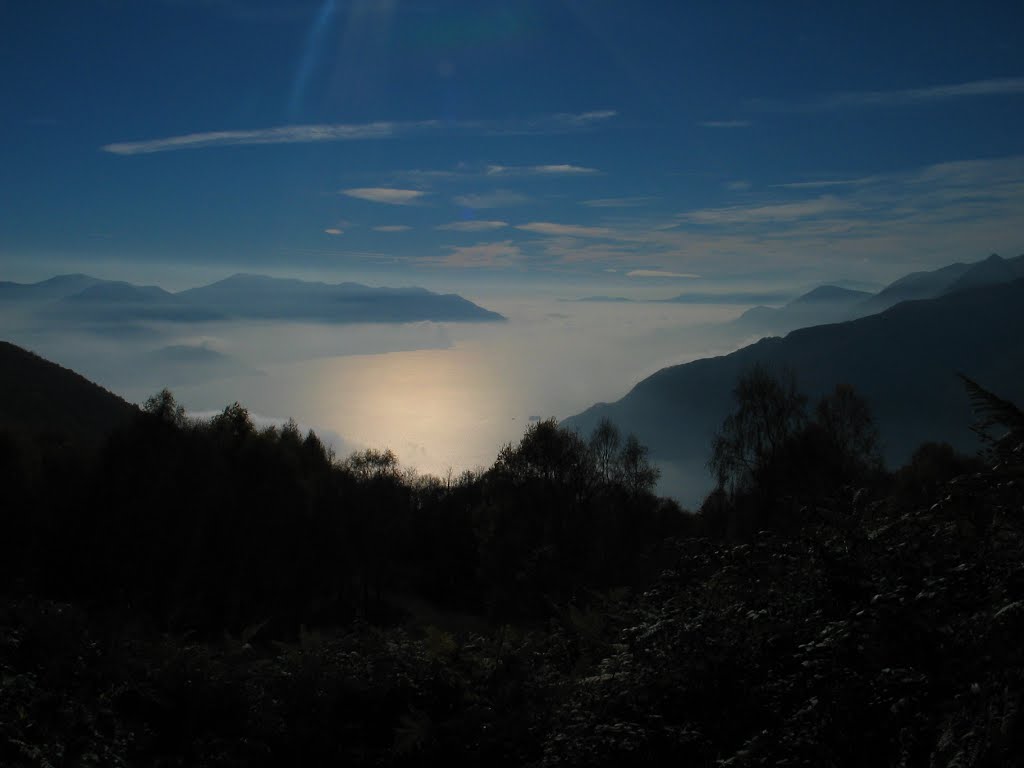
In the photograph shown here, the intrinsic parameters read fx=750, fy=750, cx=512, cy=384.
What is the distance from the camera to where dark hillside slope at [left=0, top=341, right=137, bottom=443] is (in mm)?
45406

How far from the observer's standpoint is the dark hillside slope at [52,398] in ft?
149

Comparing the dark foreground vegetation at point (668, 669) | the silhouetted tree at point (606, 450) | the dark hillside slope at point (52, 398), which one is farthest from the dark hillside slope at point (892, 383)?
Answer: the dark foreground vegetation at point (668, 669)

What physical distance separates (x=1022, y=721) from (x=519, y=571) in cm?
2634

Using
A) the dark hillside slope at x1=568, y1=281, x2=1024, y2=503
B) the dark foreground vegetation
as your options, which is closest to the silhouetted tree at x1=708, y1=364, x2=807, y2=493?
the dark foreground vegetation

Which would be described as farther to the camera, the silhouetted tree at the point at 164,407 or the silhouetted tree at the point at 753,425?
the silhouetted tree at the point at 753,425

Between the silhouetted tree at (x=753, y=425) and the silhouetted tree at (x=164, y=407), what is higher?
the silhouetted tree at (x=164, y=407)

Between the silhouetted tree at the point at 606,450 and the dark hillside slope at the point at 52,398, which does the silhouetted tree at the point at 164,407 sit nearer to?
the dark hillside slope at the point at 52,398

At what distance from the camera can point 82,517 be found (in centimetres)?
2436

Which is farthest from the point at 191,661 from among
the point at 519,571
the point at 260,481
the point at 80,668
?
the point at 260,481

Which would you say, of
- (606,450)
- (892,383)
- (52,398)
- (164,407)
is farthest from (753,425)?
(892,383)

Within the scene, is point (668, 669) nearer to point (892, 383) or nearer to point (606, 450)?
point (606, 450)

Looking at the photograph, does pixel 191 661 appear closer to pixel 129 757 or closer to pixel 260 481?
pixel 129 757

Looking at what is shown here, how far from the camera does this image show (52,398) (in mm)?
53438

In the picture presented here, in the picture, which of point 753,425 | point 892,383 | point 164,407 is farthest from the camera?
point 892,383
